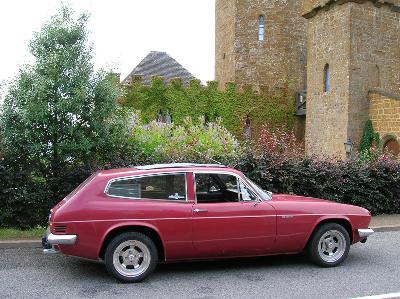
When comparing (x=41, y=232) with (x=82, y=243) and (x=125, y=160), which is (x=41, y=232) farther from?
(x=82, y=243)

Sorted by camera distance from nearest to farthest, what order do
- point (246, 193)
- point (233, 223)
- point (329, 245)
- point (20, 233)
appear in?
point (233, 223), point (246, 193), point (329, 245), point (20, 233)

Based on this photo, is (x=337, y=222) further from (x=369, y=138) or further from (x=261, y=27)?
(x=261, y=27)

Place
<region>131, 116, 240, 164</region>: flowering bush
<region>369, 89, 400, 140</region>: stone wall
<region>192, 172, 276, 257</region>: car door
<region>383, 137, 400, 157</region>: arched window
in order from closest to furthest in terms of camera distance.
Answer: <region>192, 172, 276, 257</region>: car door → <region>131, 116, 240, 164</region>: flowering bush → <region>383, 137, 400, 157</region>: arched window → <region>369, 89, 400, 140</region>: stone wall

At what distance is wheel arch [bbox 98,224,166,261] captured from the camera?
628 cm

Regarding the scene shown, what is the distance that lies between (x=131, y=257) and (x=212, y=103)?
23287 mm

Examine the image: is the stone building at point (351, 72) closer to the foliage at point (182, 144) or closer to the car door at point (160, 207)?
the foliage at point (182, 144)

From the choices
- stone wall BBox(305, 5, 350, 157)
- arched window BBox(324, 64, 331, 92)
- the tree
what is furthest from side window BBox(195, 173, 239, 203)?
arched window BBox(324, 64, 331, 92)

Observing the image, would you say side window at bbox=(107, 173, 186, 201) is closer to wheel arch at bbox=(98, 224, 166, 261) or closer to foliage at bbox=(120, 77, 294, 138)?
wheel arch at bbox=(98, 224, 166, 261)

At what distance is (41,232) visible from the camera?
8891 millimetres

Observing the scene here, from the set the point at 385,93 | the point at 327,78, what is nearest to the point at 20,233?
the point at 385,93

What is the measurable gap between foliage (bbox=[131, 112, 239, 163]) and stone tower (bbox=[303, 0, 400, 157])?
9.96 m

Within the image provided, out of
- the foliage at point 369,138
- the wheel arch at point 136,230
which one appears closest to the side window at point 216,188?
the wheel arch at point 136,230

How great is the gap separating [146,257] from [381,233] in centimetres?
560

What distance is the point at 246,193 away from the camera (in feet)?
22.5
